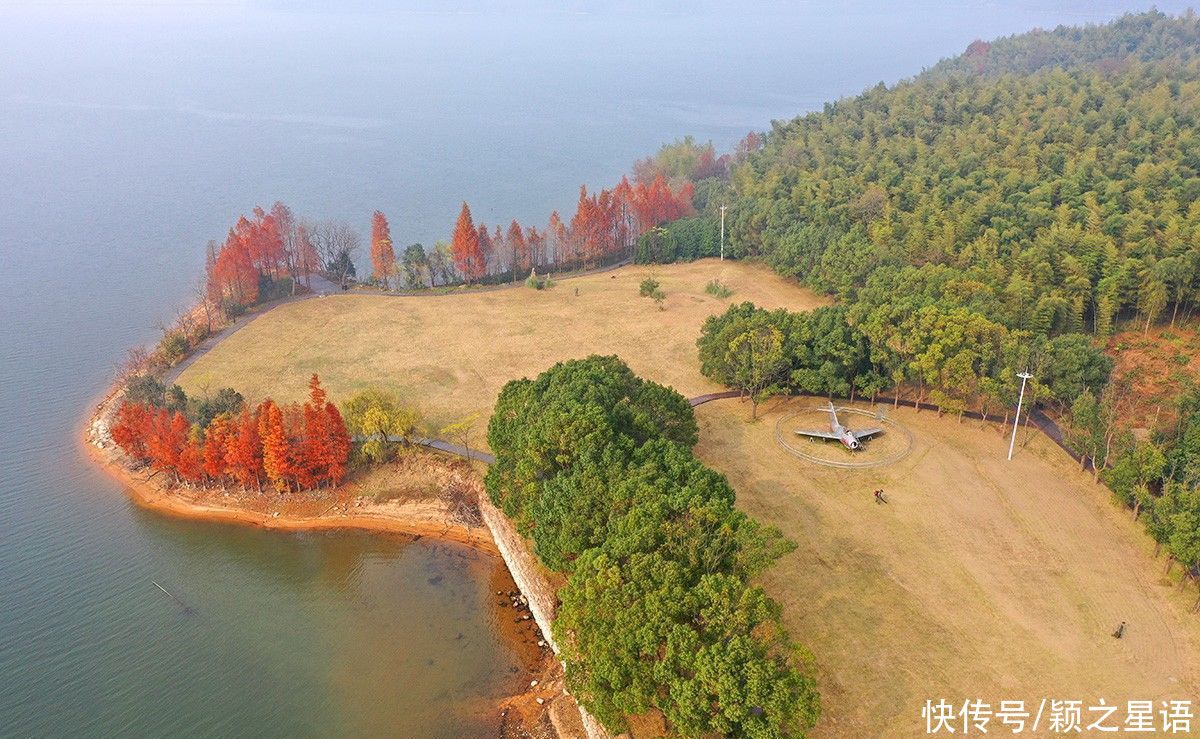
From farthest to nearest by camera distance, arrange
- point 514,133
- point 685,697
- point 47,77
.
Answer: point 47,77
point 514,133
point 685,697

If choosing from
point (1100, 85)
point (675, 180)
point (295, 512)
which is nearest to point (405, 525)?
point (295, 512)

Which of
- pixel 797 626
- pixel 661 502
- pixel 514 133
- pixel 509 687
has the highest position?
pixel 514 133

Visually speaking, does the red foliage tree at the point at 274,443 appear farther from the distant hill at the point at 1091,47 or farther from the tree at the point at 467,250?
the distant hill at the point at 1091,47

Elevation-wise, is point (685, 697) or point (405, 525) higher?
point (685, 697)

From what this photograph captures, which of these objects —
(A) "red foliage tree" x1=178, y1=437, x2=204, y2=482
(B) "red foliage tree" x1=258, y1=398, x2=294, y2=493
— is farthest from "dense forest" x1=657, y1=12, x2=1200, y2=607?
(A) "red foliage tree" x1=178, y1=437, x2=204, y2=482

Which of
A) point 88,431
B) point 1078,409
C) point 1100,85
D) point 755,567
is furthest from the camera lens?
point 1100,85

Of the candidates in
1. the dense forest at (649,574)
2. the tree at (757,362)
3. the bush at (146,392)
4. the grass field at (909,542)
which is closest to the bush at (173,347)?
the grass field at (909,542)

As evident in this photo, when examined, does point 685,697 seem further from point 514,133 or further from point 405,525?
point 514,133
